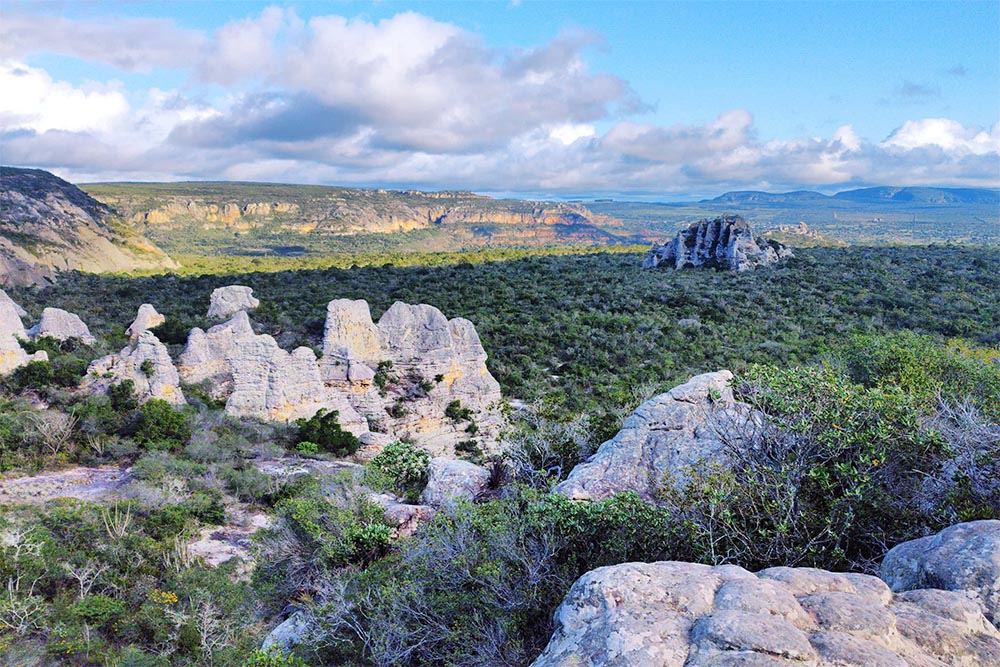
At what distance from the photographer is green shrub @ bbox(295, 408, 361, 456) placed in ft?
58.6

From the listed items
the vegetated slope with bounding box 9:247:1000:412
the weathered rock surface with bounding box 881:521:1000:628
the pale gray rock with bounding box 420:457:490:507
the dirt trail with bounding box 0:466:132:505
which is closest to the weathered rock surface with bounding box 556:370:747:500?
the pale gray rock with bounding box 420:457:490:507

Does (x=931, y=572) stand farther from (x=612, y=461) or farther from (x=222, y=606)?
(x=222, y=606)

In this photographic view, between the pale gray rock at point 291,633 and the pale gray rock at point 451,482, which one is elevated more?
the pale gray rock at point 451,482

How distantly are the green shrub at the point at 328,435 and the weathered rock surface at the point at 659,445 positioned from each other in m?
10.5

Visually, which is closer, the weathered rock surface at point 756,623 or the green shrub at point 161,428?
the weathered rock surface at point 756,623

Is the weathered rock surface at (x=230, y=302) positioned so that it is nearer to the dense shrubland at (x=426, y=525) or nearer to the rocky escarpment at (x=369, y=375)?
the dense shrubland at (x=426, y=525)

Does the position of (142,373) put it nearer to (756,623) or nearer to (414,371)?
(414,371)

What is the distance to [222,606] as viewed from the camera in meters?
9.24

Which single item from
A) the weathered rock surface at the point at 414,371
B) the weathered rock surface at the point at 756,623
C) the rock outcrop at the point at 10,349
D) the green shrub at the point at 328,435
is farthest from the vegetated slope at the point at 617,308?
the weathered rock surface at the point at 756,623

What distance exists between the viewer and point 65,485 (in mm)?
13133

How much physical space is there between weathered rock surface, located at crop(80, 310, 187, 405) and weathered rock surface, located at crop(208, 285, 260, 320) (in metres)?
8.91

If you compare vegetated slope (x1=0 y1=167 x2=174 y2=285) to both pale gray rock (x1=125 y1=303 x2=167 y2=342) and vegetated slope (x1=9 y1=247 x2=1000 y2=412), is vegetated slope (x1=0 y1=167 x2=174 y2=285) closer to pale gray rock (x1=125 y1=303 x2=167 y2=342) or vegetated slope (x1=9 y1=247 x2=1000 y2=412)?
vegetated slope (x1=9 y1=247 x2=1000 y2=412)

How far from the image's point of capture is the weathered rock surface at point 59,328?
2189cm

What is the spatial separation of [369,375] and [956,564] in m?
18.5
